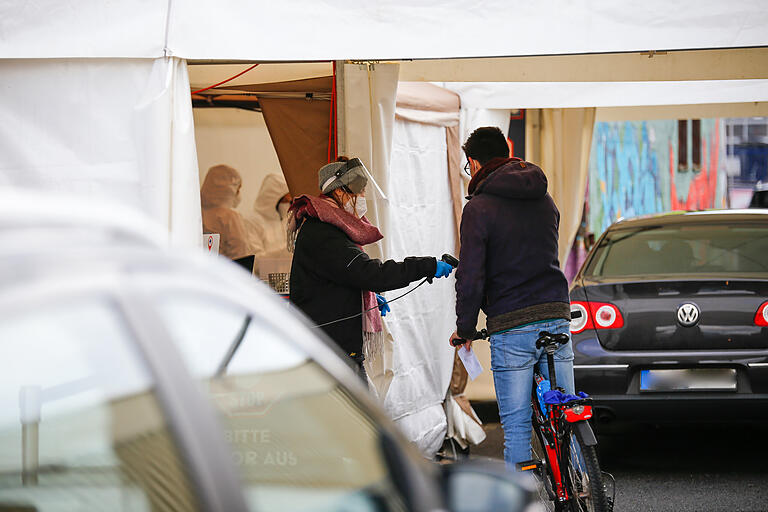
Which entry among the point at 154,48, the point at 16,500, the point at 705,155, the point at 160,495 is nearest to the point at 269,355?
the point at 160,495

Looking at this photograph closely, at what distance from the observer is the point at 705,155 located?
60.5 feet

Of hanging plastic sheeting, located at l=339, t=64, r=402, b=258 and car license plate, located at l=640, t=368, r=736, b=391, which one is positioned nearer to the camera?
hanging plastic sheeting, located at l=339, t=64, r=402, b=258

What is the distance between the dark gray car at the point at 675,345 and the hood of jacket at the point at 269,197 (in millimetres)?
4339

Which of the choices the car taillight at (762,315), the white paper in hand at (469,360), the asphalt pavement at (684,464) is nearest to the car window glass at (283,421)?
the white paper in hand at (469,360)

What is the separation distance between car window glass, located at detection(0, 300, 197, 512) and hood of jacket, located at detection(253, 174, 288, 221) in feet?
27.4

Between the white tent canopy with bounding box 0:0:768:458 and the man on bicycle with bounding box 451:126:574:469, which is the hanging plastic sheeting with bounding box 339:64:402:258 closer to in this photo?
the white tent canopy with bounding box 0:0:768:458

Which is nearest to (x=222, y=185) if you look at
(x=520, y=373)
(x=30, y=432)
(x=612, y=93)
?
(x=612, y=93)

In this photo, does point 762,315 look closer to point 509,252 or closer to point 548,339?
point 548,339

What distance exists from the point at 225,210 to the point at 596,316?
4.39m

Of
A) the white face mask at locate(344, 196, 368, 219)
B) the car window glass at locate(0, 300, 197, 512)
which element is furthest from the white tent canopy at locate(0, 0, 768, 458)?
the car window glass at locate(0, 300, 197, 512)

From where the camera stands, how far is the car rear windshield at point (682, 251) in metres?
6.75

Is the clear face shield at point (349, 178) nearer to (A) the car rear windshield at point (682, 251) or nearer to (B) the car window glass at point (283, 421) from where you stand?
(A) the car rear windshield at point (682, 251)

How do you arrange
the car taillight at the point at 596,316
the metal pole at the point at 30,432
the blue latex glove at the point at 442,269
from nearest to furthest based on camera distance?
the metal pole at the point at 30,432, the blue latex glove at the point at 442,269, the car taillight at the point at 596,316

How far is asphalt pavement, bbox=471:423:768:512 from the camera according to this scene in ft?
18.7
